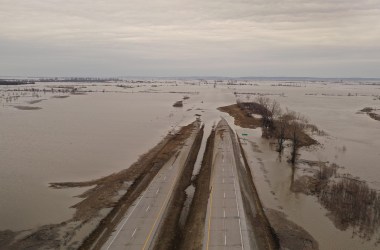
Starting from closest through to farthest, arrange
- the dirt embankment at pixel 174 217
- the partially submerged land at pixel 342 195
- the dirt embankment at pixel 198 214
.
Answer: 1. the dirt embankment at pixel 174 217
2. the dirt embankment at pixel 198 214
3. the partially submerged land at pixel 342 195

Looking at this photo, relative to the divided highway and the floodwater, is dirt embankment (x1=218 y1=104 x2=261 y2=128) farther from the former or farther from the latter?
the divided highway

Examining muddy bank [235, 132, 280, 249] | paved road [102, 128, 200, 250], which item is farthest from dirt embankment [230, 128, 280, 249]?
paved road [102, 128, 200, 250]

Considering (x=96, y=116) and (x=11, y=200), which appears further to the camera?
(x=96, y=116)

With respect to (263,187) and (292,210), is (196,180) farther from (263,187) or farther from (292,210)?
(292,210)

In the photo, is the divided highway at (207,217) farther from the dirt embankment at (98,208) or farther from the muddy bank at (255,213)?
the dirt embankment at (98,208)

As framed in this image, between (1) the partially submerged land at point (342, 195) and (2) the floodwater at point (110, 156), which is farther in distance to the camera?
(2) the floodwater at point (110, 156)

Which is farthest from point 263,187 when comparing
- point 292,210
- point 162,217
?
point 162,217

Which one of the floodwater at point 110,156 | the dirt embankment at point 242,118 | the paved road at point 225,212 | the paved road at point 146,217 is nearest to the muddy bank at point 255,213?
the paved road at point 225,212
